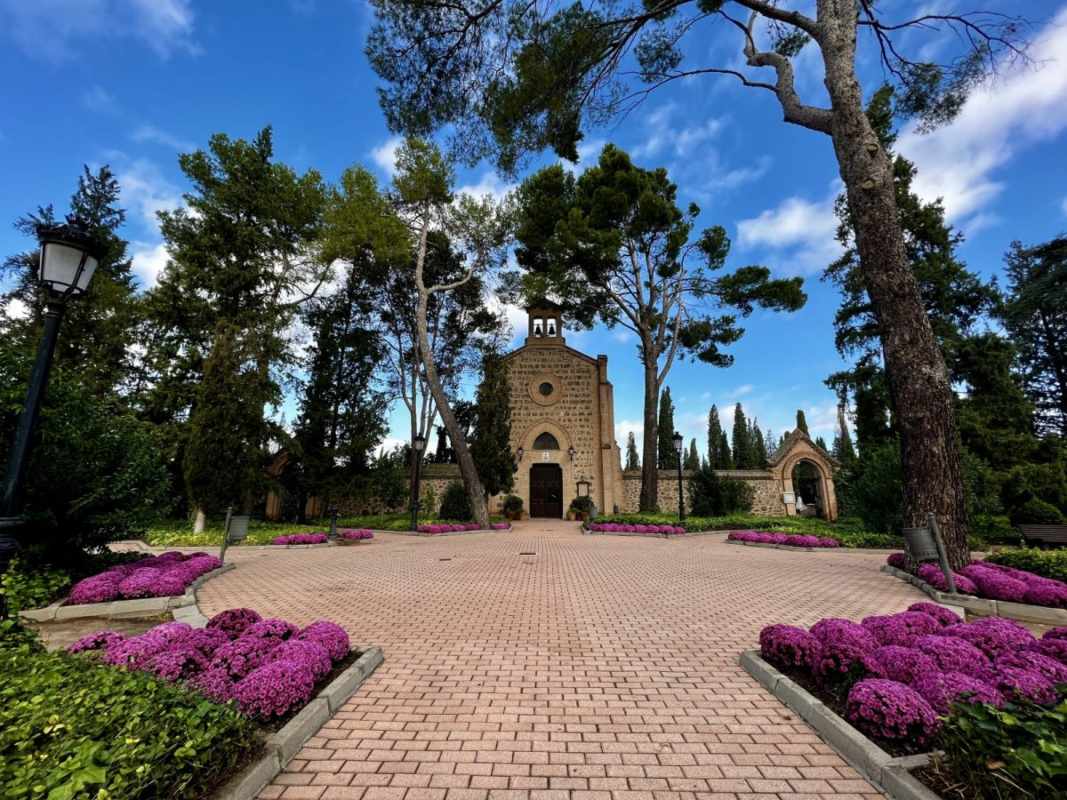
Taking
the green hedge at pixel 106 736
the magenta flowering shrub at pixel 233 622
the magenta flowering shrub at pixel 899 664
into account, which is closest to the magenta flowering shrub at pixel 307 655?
the green hedge at pixel 106 736

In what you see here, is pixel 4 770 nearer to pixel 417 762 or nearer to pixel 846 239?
pixel 417 762

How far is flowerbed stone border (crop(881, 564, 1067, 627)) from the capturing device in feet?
15.9

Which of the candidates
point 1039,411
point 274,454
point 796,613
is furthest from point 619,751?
point 1039,411

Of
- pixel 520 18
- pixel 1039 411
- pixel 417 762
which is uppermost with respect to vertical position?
pixel 520 18

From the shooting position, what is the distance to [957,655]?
2.85 metres

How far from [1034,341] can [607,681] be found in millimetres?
33208

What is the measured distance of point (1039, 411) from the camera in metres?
23.6

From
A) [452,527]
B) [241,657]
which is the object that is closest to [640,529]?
[452,527]

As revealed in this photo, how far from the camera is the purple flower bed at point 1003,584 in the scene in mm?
5023

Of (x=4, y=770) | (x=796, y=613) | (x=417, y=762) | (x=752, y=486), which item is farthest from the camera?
(x=752, y=486)

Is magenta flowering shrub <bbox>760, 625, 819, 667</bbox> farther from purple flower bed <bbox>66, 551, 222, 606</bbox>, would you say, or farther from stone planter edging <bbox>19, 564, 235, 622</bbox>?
purple flower bed <bbox>66, 551, 222, 606</bbox>

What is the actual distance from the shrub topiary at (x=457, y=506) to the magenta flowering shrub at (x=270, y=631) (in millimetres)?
14537

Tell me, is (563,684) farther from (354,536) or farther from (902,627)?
(354,536)

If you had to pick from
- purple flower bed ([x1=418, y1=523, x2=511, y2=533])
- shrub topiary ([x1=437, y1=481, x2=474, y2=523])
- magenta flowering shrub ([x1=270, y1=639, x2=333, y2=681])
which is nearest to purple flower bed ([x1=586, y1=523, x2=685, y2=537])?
purple flower bed ([x1=418, y1=523, x2=511, y2=533])
